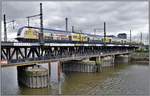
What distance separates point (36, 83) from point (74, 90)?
19.8ft

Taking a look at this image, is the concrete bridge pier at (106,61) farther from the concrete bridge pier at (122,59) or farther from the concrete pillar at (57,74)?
the concrete pillar at (57,74)

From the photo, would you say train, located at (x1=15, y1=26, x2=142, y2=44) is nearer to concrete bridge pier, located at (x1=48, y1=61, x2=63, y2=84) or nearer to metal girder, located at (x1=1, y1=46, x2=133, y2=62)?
metal girder, located at (x1=1, y1=46, x2=133, y2=62)

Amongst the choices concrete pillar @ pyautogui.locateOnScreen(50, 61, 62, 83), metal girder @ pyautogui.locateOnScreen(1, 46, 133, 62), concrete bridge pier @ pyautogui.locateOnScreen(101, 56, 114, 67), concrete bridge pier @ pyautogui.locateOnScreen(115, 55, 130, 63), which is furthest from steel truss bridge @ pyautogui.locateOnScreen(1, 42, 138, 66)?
concrete bridge pier @ pyautogui.locateOnScreen(115, 55, 130, 63)

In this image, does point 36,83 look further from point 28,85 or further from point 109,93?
point 109,93

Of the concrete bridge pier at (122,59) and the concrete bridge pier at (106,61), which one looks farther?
the concrete bridge pier at (122,59)

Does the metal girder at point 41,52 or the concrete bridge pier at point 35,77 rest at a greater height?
the metal girder at point 41,52

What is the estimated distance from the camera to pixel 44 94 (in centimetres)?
3158

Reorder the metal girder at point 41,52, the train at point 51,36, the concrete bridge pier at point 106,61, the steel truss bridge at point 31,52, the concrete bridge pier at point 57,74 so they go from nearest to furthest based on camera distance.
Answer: the steel truss bridge at point 31,52
the metal girder at point 41,52
the train at point 51,36
the concrete bridge pier at point 57,74
the concrete bridge pier at point 106,61

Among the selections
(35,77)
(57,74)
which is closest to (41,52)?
(57,74)

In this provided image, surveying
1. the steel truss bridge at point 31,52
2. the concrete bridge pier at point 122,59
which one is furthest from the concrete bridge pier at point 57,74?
the concrete bridge pier at point 122,59

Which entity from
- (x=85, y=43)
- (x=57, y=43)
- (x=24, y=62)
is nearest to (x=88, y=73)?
(x=85, y=43)

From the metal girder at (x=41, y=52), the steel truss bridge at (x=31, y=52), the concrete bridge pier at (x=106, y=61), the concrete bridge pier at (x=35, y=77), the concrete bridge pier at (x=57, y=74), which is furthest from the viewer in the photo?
the concrete bridge pier at (x=106, y=61)

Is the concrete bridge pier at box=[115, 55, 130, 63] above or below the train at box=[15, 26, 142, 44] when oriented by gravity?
below

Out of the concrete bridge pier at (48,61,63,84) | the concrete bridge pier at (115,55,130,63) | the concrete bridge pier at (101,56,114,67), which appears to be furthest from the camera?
the concrete bridge pier at (115,55,130,63)
